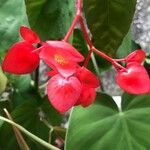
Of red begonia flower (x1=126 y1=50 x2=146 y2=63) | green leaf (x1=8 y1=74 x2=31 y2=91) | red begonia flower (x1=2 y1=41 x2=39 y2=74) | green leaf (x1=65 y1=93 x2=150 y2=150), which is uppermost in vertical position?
red begonia flower (x1=2 y1=41 x2=39 y2=74)

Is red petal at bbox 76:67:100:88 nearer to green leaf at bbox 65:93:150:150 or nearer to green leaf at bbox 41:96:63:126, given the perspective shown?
green leaf at bbox 65:93:150:150

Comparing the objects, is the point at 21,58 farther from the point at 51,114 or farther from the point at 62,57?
the point at 51,114

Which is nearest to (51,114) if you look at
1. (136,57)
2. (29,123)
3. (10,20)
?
(29,123)

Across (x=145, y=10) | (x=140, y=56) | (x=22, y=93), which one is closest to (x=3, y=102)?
(x=22, y=93)

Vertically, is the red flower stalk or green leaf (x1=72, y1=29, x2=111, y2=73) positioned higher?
the red flower stalk

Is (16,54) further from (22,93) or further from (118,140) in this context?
(22,93)

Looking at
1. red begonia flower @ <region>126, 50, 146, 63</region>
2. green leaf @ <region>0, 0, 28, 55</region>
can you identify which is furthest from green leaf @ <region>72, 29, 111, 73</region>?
red begonia flower @ <region>126, 50, 146, 63</region>

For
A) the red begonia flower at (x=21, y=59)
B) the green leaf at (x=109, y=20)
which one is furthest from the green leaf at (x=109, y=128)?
the red begonia flower at (x=21, y=59)

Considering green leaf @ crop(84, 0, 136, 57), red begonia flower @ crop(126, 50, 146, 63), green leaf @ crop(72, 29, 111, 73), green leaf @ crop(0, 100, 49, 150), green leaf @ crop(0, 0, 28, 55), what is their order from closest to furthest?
red begonia flower @ crop(126, 50, 146, 63), green leaf @ crop(84, 0, 136, 57), green leaf @ crop(0, 0, 28, 55), green leaf @ crop(0, 100, 49, 150), green leaf @ crop(72, 29, 111, 73)
